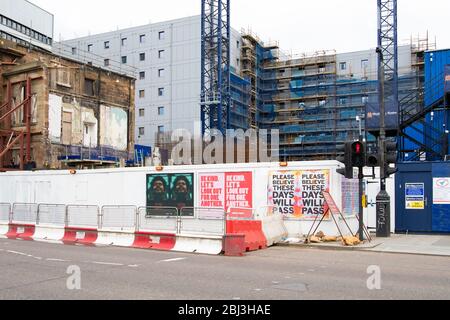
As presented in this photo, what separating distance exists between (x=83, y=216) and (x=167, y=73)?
57.0m

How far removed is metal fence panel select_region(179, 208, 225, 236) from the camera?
53.3 feet

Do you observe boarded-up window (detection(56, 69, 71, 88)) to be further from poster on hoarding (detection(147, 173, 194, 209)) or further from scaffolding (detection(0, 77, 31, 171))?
poster on hoarding (detection(147, 173, 194, 209))

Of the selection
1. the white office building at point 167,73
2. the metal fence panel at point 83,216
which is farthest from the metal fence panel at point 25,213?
the white office building at point 167,73

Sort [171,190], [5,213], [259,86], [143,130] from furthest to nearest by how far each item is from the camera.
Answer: [259,86], [143,130], [5,213], [171,190]

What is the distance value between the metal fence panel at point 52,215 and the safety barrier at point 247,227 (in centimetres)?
742

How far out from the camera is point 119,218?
59.2 feet

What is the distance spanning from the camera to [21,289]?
28.2ft

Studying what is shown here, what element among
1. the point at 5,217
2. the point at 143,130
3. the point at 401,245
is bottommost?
the point at 401,245

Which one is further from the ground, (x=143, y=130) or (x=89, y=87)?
(x=89, y=87)

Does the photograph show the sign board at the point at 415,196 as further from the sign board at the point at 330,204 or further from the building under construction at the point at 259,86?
the building under construction at the point at 259,86

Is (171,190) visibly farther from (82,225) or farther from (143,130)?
(143,130)

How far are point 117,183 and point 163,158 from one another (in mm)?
37306

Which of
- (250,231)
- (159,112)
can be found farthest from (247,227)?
(159,112)

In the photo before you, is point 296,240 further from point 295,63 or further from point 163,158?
point 295,63
